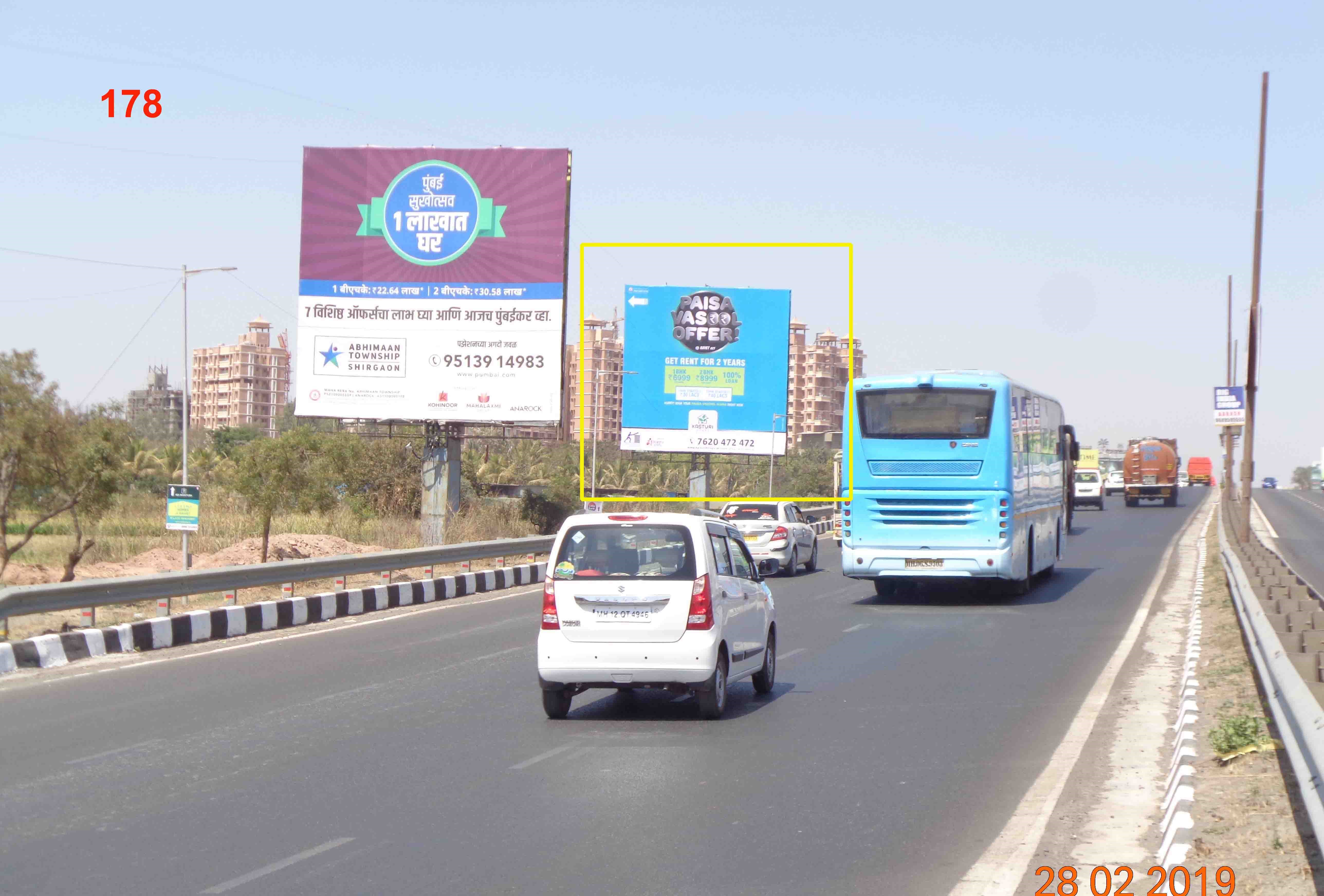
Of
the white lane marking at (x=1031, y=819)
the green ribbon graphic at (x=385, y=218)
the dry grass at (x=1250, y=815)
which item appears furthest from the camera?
the green ribbon graphic at (x=385, y=218)

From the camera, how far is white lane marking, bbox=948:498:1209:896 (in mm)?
6316

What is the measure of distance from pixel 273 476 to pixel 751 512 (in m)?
9.56

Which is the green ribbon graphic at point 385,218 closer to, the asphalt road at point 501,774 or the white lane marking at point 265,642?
the white lane marking at point 265,642

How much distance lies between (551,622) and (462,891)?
5.00 meters

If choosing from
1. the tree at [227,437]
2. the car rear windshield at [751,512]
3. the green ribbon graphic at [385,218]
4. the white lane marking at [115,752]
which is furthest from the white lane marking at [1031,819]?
the tree at [227,437]

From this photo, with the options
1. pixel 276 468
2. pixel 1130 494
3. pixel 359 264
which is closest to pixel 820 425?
pixel 1130 494

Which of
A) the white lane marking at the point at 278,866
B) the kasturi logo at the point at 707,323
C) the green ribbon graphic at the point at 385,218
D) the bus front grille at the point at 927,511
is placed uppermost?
the green ribbon graphic at the point at 385,218

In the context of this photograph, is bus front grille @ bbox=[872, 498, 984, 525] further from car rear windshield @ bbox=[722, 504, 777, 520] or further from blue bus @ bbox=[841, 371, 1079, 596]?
car rear windshield @ bbox=[722, 504, 777, 520]

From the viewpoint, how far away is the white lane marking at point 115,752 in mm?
9164

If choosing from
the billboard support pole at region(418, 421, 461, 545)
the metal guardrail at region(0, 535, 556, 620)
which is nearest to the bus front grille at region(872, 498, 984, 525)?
the metal guardrail at region(0, 535, 556, 620)

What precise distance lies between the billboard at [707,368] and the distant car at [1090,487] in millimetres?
25932

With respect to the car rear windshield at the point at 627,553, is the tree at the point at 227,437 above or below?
above

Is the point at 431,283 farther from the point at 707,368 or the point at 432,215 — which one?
the point at 707,368
